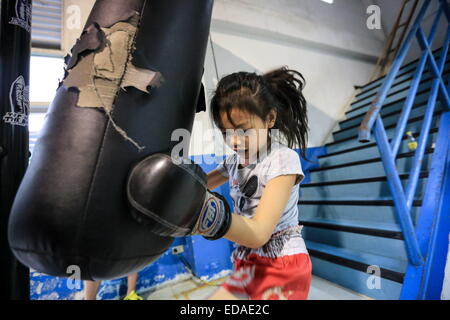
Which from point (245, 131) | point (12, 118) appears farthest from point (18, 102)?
point (245, 131)

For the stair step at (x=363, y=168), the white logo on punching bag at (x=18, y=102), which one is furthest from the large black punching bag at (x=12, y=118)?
the stair step at (x=363, y=168)

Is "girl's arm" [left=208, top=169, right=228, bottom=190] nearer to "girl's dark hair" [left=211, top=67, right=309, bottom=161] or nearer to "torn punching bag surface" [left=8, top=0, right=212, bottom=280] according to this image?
"girl's dark hair" [left=211, top=67, right=309, bottom=161]

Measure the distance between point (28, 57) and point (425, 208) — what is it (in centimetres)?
209

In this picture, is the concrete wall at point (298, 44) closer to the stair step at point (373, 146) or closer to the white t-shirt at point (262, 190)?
the stair step at point (373, 146)

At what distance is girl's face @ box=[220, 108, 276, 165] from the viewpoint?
66cm

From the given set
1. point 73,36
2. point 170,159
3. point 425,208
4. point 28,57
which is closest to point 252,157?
point 170,159

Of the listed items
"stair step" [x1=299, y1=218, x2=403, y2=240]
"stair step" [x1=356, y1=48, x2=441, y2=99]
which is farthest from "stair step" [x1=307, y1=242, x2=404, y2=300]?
"stair step" [x1=356, y1=48, x2=441, y2=99]

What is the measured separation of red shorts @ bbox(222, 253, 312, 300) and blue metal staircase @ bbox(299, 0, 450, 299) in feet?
2.88

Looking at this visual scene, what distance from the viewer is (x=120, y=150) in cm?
34

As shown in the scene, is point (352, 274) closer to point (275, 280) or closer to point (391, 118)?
point (275, 280)

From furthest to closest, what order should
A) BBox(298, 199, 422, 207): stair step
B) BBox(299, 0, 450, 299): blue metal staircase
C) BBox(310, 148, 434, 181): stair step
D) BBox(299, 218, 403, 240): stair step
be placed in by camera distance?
BBox(310, 148, 434, 181): stair step → BBox(298, 199, 422, 207): stair step → BBox(299, 218, 403, 240): stair step → BBox(299, 0, 450, 299): blue metal staircase

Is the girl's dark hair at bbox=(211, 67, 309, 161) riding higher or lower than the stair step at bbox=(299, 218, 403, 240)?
higher

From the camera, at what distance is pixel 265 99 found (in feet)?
2.40

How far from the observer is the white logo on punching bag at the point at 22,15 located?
0.72 metres
